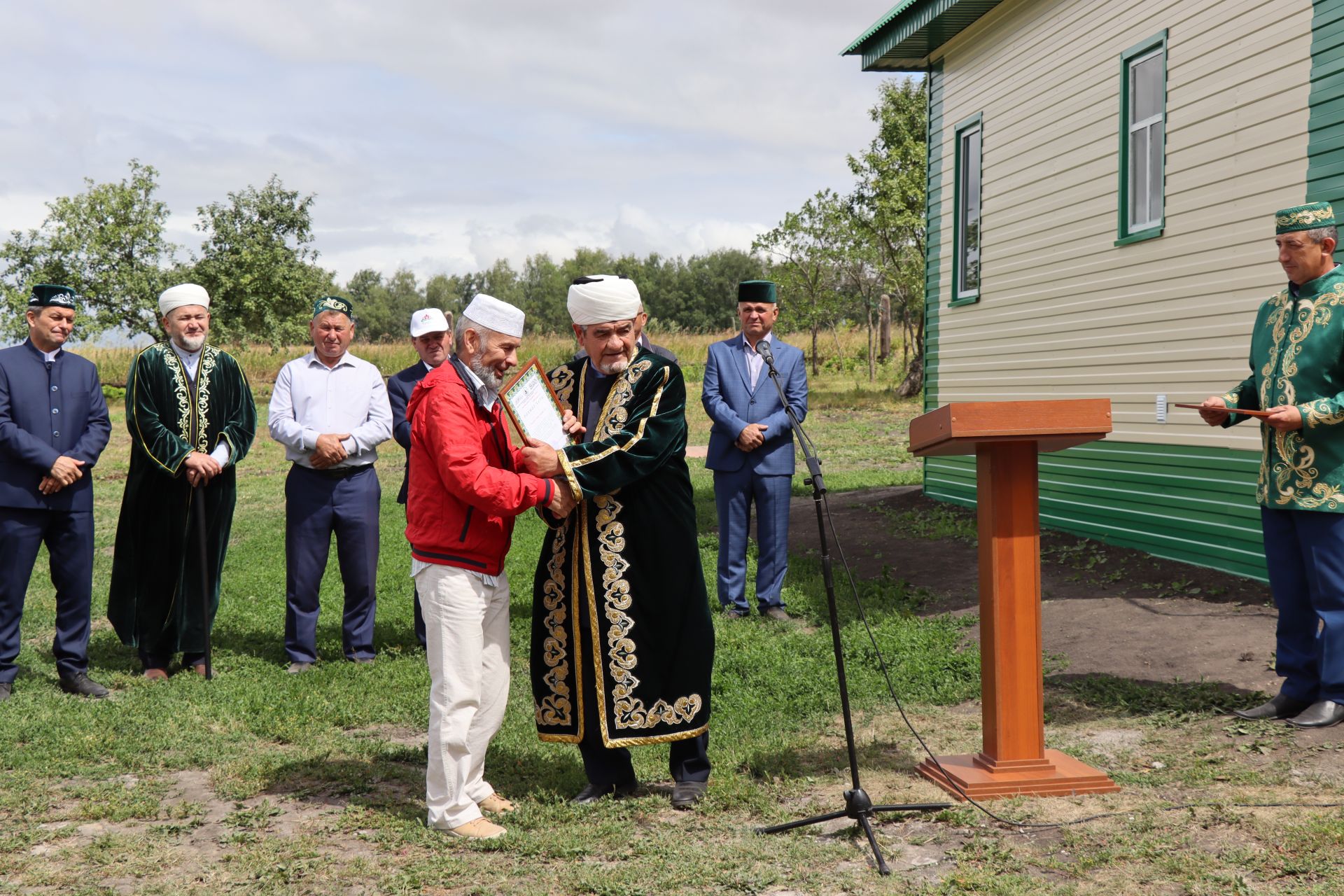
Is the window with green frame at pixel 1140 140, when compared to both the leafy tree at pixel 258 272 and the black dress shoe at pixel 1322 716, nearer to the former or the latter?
the black dress shoe at pixel 1322 716

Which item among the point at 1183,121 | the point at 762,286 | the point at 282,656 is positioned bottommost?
the point at 282,656

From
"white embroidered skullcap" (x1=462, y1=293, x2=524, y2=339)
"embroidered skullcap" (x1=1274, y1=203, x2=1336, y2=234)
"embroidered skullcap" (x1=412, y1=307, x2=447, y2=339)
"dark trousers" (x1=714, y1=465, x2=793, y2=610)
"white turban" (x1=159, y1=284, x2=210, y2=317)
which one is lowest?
"dark trousers" (x1=714, y1=465, x2=793, y2=610)

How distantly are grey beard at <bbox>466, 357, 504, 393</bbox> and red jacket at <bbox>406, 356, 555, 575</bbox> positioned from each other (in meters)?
0.07

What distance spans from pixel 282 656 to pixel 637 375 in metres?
4.30

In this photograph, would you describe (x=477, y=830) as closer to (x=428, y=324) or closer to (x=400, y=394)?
(x=428, y=324)

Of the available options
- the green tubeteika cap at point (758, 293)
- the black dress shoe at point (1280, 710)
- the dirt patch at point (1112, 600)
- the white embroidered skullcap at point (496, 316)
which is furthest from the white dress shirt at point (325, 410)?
the black dress shoe at point (1280, 710)

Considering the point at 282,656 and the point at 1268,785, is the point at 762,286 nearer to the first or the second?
the point at 282,656

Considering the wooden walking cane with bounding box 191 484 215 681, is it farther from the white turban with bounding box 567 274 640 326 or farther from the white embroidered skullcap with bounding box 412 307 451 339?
the white turban with bounding box 567 274 640 326

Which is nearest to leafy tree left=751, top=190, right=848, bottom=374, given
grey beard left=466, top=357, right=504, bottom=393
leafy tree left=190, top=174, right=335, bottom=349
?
leafy tree left=190, top=174, right=335, bottom=349

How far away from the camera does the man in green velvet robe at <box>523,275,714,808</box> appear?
475 centimetres

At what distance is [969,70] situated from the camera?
1358 centimetres

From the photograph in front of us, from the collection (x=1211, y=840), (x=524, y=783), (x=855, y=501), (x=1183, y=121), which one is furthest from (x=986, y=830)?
(x=855, y=501)

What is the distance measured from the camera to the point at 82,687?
6.89 meters

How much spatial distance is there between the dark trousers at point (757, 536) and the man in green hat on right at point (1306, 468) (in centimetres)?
333
